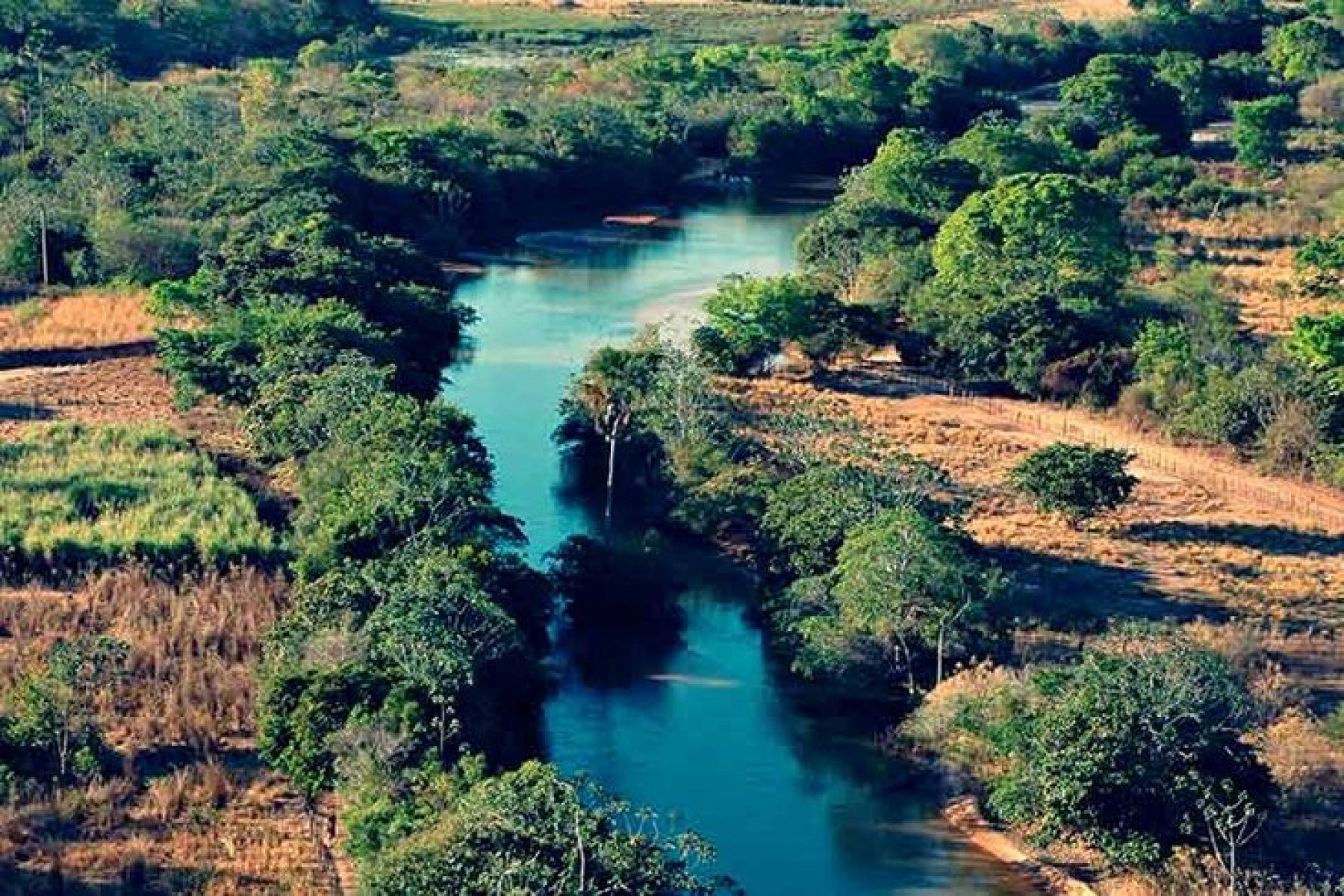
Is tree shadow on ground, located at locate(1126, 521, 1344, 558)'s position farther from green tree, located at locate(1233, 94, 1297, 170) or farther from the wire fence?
green tree, located at locate(1233, 94, 1297, 170)

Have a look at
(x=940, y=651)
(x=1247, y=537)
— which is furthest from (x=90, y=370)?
(x=1247, y=537)

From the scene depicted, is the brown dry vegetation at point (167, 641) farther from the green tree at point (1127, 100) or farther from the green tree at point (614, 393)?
the green tree at point (1127, 100)

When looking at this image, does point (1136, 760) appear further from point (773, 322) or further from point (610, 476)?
point (773, 322)

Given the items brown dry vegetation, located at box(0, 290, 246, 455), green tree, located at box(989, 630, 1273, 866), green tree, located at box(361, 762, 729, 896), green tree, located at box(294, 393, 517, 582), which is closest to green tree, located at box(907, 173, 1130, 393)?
green tree, located at box(294, 393, 517, 582)

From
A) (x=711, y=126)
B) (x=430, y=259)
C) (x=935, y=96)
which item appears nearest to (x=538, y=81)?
(x=711, y=126)

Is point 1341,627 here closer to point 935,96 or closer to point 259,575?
point 259,575

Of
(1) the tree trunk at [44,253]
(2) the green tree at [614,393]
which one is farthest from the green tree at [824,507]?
(1) the tree trunk at [44,253]

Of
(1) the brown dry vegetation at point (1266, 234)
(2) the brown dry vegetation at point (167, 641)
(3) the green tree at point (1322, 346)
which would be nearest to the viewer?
(2) the brown dry vegetation at point (167, 641)
